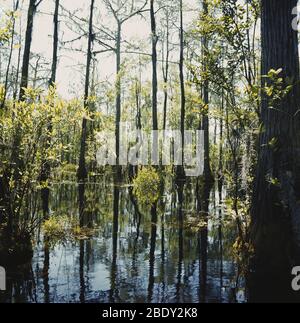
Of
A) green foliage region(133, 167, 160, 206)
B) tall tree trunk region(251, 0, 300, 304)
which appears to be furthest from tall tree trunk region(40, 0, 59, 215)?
tall tree trunk region(251, 0, 300, 304)

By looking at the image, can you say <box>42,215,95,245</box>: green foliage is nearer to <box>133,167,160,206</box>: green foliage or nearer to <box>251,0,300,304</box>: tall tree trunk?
<box>251,0,300,304</box>: tall tree trunk

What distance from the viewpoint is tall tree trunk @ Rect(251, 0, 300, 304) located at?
4809mm

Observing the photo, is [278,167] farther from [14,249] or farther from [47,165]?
[14,249]

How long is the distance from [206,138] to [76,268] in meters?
Result: 17.3

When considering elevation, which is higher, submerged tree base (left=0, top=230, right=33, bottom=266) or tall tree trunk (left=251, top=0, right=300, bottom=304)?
tall tree trunk (left=251, top=0, right=300, bottom=304)

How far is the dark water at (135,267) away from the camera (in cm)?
455

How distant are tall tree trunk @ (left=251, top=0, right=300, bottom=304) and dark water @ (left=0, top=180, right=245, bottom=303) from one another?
59 centimetres

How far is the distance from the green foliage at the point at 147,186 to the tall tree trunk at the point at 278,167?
7.10 m

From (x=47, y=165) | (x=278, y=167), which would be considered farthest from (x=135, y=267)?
(x=278, y=167)

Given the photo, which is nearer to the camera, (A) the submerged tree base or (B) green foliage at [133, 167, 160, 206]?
(A) the submerged tree base

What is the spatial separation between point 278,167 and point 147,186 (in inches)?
309
